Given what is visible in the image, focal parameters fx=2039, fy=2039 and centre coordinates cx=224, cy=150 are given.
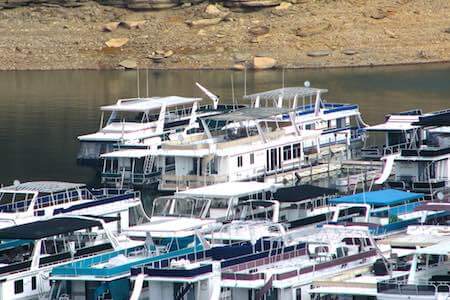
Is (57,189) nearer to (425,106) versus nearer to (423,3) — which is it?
(425,106)

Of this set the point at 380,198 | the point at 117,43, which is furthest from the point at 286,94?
the point at 117,43

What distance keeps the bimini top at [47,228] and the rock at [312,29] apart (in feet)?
167

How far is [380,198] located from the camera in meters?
40.4

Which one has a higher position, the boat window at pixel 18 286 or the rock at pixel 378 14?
the rock at pixel 378 14

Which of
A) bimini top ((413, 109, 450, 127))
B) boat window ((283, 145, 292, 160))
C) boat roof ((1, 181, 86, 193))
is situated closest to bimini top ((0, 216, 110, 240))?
boat roof ((1, 181, 86, 193))

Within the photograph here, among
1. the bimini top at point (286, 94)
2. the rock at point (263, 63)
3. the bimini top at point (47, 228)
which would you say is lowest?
the rock at point (263, 63)

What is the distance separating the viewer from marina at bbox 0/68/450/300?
3291 centimetres

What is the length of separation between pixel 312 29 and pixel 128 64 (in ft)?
26.5

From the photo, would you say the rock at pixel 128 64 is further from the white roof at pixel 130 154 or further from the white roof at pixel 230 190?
the white roof at pixel 230 190

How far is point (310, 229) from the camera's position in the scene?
118 feet

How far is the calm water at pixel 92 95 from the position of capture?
191ft

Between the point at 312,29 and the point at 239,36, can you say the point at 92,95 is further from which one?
the point at 312,29

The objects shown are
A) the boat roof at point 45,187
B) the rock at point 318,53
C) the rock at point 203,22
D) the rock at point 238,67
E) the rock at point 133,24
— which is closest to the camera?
the boat roof at point 45,187

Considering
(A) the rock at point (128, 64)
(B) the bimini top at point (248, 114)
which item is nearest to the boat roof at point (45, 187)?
(B) the bimini top at point (248, 114)
